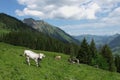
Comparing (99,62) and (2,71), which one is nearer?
(2,71)

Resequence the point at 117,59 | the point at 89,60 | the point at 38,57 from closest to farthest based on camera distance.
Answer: the point at 38,57 < the point at 89,60 < the point at 117,59

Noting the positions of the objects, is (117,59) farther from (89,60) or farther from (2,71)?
(2,71)

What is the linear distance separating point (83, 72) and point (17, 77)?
17186 mm

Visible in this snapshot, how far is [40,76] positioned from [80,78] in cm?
950

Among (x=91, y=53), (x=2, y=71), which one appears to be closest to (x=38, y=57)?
(x=2, y=71)

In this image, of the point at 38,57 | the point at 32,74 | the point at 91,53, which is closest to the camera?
the point at 32,74

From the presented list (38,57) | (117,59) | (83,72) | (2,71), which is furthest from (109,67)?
(2,71)

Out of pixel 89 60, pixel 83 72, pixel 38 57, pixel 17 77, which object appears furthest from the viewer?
pixel 89 60

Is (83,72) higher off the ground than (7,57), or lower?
lower

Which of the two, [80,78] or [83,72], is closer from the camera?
[80,78]

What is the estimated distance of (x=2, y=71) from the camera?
23516 mm

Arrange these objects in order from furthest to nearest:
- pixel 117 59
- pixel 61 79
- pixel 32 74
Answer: pixel 117 59
pixel 61 79
pixel 32 74

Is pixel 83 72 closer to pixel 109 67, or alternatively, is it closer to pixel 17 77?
pixel 17 77

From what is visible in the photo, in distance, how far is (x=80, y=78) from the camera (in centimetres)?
3334
